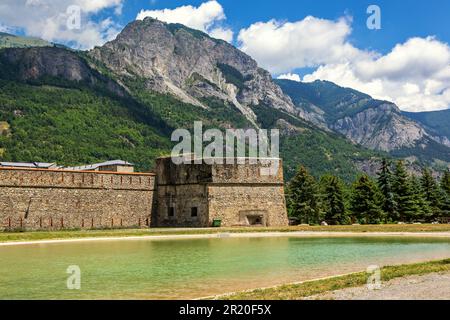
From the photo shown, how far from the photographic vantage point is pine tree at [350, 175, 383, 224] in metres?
55.6

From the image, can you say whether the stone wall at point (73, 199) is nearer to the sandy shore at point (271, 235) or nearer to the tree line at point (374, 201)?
the sandy shore at point (271, 235)

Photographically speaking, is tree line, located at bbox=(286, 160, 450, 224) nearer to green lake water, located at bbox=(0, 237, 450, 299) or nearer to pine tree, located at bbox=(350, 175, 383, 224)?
pine tree, located at bbox=(350, 175, 383, 224)

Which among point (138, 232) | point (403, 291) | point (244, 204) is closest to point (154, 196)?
point (244, 204)

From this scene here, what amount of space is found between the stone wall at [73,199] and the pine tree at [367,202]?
75.7 ft

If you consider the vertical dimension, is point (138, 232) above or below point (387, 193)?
below

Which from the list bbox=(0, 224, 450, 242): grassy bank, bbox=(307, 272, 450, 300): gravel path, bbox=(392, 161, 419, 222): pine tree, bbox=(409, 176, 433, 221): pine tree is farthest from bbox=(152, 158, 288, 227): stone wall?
bbox=(307, 272, 450, 300): gravel path

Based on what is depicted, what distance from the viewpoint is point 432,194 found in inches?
2398

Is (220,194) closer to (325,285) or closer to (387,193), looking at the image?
(387,193)

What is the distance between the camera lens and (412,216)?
184 feet

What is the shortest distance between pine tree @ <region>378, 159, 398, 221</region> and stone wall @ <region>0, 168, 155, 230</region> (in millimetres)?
25784

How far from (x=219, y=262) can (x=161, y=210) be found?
98.1 feet

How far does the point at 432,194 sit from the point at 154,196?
33465 mm
